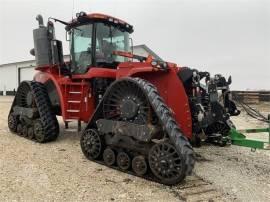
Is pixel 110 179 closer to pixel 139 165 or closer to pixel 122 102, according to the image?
pixel 139 165

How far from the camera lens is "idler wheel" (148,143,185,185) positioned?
5.50 meters

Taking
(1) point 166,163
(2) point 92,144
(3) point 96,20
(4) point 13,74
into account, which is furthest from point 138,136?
(4) point 13,74

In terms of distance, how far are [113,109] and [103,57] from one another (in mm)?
1876

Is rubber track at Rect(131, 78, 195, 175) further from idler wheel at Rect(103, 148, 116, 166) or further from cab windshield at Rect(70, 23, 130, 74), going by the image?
cab windshield at Rect(70, 23, 130, 74)

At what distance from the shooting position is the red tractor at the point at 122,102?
5.85m

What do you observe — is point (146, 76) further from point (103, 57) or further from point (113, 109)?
point (103, 57)

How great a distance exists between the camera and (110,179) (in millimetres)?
6008

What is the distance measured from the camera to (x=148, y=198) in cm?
519

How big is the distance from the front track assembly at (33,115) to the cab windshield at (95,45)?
114cm

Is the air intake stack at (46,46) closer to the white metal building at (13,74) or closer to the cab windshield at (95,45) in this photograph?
the cab windshield at (95,45)

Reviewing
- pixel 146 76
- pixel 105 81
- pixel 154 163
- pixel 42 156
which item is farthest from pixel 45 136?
pixel 154 163

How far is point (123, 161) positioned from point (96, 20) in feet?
11.3

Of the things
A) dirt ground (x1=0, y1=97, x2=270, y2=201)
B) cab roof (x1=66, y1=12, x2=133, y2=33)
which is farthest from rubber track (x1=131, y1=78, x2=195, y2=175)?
cab roof (x1=66, y1=12, x2=133, y2=33)

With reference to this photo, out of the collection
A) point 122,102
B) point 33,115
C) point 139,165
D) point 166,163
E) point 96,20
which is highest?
point 96,20
